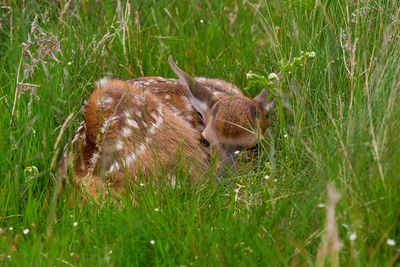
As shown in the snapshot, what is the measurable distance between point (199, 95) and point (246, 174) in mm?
746

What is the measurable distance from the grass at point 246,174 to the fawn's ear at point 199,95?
0.52 metres

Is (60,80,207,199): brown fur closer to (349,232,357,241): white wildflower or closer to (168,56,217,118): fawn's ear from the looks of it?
(168,56,217,118): fawn's ear

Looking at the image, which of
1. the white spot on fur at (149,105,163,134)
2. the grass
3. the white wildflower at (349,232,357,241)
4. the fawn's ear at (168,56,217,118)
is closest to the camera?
the white wildflower at (349,232,357,241)

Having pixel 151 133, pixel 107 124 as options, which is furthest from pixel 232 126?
pixel 107 124

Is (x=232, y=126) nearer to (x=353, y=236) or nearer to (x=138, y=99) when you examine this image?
(x=138, y=99)

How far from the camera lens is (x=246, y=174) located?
3.82m

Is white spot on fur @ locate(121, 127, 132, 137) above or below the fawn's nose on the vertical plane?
above

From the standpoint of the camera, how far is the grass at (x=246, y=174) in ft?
8.36

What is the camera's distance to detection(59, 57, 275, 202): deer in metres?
3.55

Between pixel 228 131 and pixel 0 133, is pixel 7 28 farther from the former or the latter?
pixel 228 131

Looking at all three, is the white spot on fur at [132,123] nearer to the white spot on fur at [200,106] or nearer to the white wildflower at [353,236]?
the white spot on fur at [200,106]

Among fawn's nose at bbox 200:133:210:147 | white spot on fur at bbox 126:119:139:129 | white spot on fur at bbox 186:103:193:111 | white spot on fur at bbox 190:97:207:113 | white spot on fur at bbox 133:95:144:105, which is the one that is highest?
white spot on fur at bbox 133:95:144:105

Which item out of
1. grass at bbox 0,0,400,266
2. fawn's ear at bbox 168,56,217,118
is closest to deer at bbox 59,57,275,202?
fawn's ear at bbox 168,56,217,118

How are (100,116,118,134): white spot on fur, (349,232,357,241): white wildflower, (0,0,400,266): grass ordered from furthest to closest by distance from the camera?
(100,116,118,134): white spot on fur, (0,0,400,266): grass, (349,232,357,241): white wildflower
